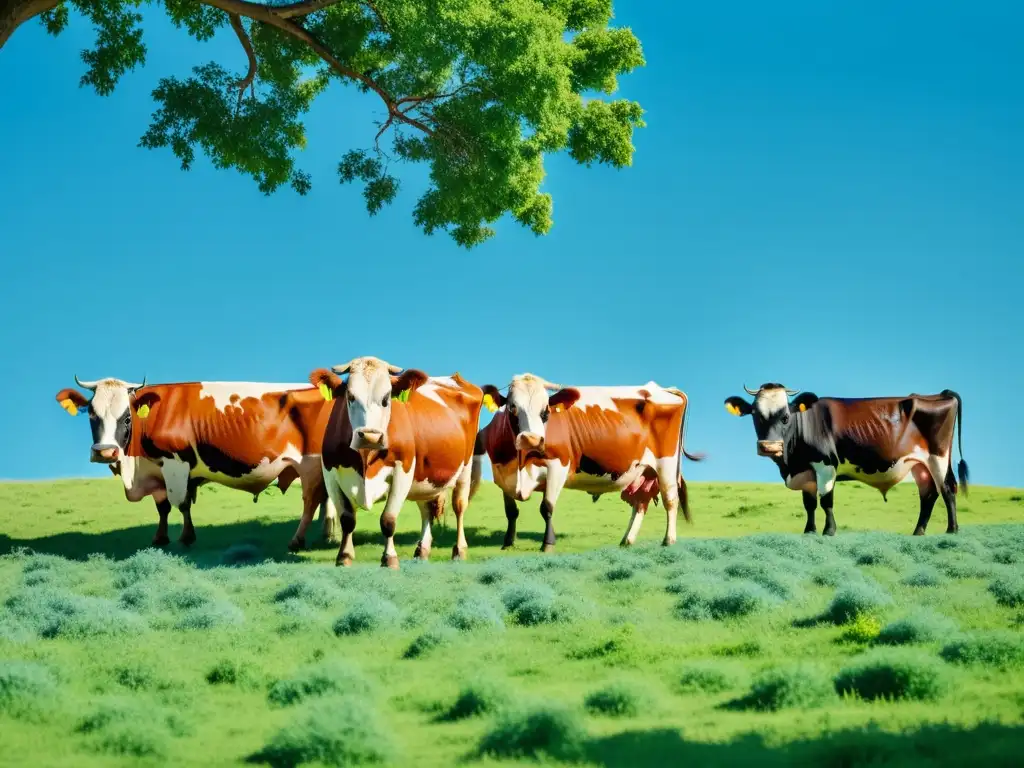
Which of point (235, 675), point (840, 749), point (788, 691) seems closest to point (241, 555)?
point (235, 675)

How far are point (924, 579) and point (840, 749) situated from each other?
29.7ft

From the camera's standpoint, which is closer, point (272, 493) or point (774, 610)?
point (774, 610)

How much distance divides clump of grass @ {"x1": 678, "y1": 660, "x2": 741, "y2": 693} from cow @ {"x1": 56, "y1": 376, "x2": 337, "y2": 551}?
1257 centimetres

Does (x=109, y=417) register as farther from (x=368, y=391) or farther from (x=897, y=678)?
(x=897, y=678)

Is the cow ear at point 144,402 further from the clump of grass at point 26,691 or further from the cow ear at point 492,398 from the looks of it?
the clump of grass at point 26,691

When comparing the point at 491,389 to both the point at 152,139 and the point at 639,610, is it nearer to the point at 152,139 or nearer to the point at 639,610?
the point at 639,610

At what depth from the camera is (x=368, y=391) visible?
16250 mm

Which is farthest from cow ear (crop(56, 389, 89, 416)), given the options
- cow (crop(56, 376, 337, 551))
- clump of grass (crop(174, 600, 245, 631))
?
clump of grass (crop(174, 600, 245, 631))

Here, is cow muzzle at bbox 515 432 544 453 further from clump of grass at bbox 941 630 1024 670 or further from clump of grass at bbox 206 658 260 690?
clump of grass at bbox 941 630 1024 670

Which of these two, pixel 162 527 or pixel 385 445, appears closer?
pixel 385 445

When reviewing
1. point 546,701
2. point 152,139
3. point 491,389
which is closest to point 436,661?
point 546,701

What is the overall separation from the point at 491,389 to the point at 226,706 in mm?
11730

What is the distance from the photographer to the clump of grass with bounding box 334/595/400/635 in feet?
38.0

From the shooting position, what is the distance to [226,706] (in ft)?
28.2
